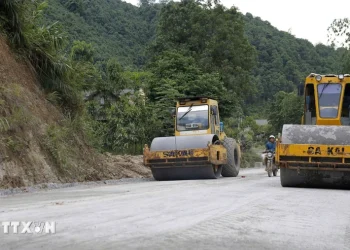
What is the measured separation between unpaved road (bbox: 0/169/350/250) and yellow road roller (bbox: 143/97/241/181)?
844 cm

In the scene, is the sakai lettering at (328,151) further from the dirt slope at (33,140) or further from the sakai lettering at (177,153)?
the dirt slope at (33,140)

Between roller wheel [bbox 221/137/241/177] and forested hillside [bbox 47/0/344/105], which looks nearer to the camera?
roller wheel [bbox 221/137/241/177]

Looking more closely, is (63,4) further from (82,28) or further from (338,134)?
(338,134)

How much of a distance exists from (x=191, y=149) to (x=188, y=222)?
12.8 m

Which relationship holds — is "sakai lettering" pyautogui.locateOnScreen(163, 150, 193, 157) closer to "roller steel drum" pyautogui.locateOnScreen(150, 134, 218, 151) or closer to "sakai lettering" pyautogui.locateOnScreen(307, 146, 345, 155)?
"roller steel drum" pyautogui.locateOnScreen(150, 134, 218, 151)

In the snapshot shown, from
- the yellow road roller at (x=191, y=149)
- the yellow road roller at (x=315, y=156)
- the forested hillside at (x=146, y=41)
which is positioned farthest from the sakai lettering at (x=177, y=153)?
the forested hillside at (x=146, y=41)

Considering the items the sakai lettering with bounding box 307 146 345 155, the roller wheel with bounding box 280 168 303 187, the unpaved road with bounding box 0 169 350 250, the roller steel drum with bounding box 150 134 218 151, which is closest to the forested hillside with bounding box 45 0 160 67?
the roller steel drum with bounding box 150 134 218 151

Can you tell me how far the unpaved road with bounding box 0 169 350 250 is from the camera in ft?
22.5

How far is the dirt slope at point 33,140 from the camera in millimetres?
16281

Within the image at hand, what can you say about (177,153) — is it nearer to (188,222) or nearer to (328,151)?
(328,151)

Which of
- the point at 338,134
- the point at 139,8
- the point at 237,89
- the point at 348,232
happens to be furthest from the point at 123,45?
the point at 348,232

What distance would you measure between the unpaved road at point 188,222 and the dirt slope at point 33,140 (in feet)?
15.5

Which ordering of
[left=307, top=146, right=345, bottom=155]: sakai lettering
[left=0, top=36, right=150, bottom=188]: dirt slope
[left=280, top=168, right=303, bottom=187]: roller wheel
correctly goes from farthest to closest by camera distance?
[left=0, top=36, right=150, bottom=188]: dirt slope → [left=280, top=168, right=303, bottom=187]: roller wheel → [left=307, top=146, right=345, bottom=155]: sakai lettering

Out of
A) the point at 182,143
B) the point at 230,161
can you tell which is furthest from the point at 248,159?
the point at 182,143
